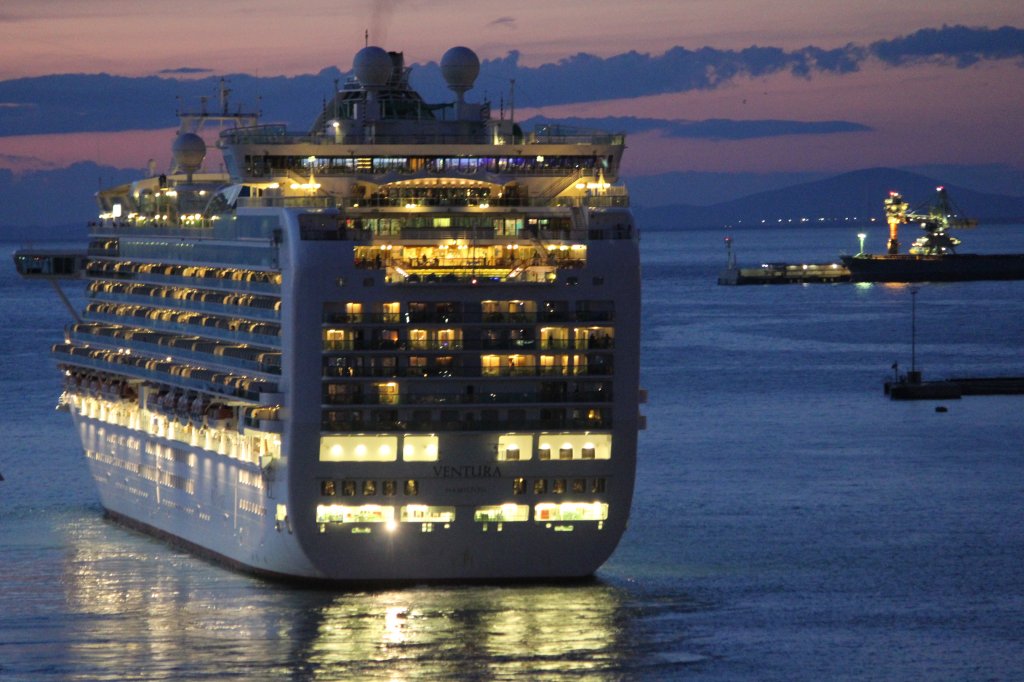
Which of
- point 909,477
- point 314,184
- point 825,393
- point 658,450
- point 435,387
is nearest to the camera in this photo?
point 435,387

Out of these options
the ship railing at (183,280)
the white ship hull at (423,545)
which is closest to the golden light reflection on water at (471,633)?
the white ship hull at (423,545)

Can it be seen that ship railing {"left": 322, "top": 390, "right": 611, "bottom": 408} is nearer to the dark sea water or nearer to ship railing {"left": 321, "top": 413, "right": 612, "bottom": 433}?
ship railing {"left": 321, "top": 413, "right": 612, "bottom": 433}

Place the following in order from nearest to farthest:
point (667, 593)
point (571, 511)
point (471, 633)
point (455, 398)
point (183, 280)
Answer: point (471, 633)
point (455, 398)
point (571, 511)
point (667, 593)
point (183, 280)

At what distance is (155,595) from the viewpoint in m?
53.9

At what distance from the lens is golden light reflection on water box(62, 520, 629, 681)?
46.5m

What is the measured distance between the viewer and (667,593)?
52.8 metres

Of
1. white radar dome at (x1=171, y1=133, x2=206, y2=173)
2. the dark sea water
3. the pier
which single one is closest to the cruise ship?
→ the dark sea water

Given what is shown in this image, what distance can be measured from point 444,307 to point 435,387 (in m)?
1.78

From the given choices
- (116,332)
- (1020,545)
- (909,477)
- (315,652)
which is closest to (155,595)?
(315,652)

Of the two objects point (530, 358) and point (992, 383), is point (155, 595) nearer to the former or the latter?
point (530, 358)

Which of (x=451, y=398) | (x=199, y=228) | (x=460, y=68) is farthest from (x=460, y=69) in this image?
(x=451, y=398)

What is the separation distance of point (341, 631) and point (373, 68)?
1645cm

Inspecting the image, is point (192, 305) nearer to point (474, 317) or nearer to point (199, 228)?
point (199, 228)

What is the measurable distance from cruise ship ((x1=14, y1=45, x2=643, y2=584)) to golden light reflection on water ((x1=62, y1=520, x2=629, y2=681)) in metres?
0.84
